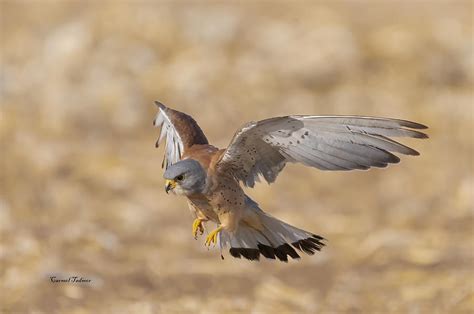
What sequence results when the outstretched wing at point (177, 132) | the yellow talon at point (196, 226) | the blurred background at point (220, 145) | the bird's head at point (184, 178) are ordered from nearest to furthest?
the bird's head at point (184, 178)
the yellow talon at point (196, 226)
the outstretched wing at point (177, 132)
the blurred background at point (220, 145)

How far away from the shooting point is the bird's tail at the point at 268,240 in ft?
23.5

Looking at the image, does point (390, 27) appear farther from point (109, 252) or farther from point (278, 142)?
point (278, 142)

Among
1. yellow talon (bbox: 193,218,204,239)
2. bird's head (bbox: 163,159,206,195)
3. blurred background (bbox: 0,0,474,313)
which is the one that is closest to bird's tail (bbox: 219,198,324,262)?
yellow talon (bbox: 193,218,204,239)

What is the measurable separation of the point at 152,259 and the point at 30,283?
5.71 ft

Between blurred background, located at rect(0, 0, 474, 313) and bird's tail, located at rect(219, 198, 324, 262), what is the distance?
150 cm

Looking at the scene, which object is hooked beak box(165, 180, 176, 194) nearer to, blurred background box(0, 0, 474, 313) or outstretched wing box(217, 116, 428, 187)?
outstretched wing box(217, 116, 428, 187)

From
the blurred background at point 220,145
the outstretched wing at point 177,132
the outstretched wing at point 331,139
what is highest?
the blurred background at point 220,145

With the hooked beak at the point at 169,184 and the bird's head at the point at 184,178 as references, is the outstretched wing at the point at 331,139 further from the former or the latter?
the hooked beak at the point at 169,184

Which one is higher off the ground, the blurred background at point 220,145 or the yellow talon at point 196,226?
the blurred background at point 220,145

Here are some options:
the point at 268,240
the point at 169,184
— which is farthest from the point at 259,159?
the point at 268,240

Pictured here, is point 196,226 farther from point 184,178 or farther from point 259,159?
point 259,159

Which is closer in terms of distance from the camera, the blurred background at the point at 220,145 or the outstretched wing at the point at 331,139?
the outstretched wing at the point at 331,139

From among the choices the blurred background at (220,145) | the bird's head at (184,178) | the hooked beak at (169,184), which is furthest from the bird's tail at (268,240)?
the blurred background at (220,145)

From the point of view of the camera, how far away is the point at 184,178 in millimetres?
6527
